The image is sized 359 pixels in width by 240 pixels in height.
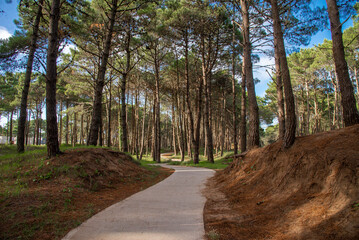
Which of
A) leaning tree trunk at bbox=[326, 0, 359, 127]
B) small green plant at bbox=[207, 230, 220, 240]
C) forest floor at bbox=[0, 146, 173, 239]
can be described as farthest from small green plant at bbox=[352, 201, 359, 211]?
forest floor at bbox=[0, 146, 173, 239]

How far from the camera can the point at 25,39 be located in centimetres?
1193

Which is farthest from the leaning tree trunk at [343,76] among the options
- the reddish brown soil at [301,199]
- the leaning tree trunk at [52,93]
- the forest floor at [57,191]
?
the leaning tree trunk at [52,93]

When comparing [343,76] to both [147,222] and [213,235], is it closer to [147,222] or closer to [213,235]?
[213,235]

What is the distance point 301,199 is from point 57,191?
474 cm

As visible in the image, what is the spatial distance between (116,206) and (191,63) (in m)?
18.9

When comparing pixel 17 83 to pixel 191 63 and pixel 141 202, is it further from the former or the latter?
pixel 141 202

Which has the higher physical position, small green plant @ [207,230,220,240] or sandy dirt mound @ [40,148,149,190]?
sandy dirt mound @ [40,148,149,190]

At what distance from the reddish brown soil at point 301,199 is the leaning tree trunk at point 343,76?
4.12ft

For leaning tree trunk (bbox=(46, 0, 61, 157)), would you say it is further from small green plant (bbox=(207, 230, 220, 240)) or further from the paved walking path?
small green plant (bbox=(207, 230, 220, 240))

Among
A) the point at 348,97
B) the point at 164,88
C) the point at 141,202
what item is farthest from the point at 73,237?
the point at 164,88

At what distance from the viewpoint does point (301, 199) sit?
322 cm

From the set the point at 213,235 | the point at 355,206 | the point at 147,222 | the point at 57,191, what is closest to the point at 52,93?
the point at 57,191

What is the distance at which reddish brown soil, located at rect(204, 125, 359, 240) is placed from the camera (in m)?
2.40

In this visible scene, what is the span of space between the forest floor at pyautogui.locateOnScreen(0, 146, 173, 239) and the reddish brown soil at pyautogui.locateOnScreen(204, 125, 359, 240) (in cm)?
232
